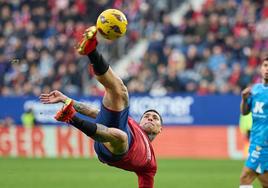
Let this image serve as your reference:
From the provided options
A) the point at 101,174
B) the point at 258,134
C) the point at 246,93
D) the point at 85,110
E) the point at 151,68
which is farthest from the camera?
the point at 151,68

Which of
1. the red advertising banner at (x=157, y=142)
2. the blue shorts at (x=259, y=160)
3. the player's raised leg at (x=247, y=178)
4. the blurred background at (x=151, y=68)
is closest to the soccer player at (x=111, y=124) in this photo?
the player's raised leg at (x=247, y=178)

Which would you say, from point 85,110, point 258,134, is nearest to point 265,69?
point 258,134

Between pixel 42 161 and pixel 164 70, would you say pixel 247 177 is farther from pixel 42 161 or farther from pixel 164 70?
pixel 164 70

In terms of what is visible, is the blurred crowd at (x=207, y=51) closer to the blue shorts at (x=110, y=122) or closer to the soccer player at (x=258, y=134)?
the soccer player at (x=258, y=134)

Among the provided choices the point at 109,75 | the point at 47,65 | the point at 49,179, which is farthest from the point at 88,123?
the point at 47,65

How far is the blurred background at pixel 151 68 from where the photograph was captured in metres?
23.3

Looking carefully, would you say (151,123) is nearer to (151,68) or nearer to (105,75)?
(105,75)

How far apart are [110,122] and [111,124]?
31mm

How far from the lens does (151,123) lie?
39.1 feet

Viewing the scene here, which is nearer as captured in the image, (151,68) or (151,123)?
(151,123)

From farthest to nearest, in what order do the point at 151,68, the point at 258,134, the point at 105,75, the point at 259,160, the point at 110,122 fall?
1. the point at 151,68
2. the point at 258,134
3. the point at 259,160
4. the point at 110,122
5. the point at 105,75

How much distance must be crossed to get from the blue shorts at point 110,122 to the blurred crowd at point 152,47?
12868 mm

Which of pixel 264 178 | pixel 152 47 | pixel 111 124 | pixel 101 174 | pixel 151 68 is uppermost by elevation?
pixel 152 47

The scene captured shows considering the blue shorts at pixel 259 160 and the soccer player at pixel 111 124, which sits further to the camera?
the blue shorts at pixel 259 160
